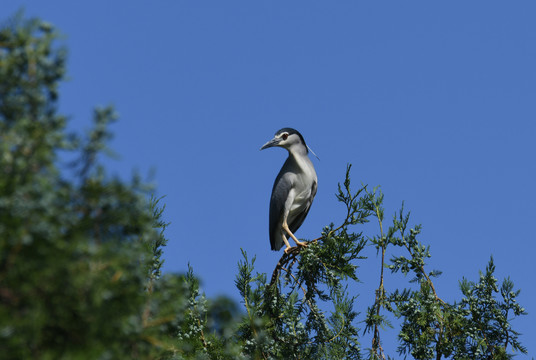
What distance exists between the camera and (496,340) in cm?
543

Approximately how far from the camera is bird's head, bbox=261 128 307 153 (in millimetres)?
9039

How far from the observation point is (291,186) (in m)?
8.77

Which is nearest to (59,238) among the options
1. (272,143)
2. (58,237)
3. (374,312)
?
(58,237)

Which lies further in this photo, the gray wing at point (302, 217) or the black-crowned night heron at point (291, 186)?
the gray wing at point (302, 217)

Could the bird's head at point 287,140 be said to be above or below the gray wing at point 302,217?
above

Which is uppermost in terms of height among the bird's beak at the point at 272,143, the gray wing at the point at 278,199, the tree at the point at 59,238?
the bird's beak at the point at 272,143

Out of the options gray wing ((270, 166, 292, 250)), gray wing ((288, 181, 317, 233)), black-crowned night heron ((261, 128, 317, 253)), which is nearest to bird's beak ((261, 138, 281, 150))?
black-crowned night heron ((261, 128, 317, 253))

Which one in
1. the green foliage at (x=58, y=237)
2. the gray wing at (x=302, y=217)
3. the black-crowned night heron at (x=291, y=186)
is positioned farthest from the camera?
the gray wing at (x=302, y=217)

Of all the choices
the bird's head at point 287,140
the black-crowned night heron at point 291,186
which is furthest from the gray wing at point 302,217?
the bird's head at point 287,140

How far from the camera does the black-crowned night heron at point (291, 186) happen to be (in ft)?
28.8

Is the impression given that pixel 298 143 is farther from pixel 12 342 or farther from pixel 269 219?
pixel 12 342

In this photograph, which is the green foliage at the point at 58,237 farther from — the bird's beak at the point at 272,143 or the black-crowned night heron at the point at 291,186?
the bird's beak at the point at 272,143

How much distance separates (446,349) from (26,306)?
12.6 ft

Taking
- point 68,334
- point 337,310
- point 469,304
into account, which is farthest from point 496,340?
point 68,334
